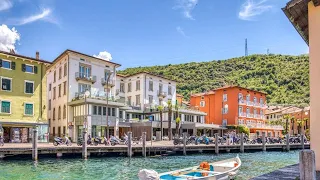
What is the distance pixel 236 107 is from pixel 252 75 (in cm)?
5836

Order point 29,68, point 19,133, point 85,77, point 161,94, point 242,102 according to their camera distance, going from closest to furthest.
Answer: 1. point 19,133
2. point 29,68
3. point 85,77
4. point 161,94
5. point 242,102

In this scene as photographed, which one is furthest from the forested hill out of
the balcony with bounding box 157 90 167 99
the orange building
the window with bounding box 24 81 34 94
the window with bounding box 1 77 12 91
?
the window with bounding box 1 77 12 91

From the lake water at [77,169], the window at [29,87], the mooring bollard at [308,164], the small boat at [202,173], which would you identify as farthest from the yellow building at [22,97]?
the mooring bollard at [308,164]

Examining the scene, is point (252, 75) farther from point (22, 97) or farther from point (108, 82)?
point (22, 97)

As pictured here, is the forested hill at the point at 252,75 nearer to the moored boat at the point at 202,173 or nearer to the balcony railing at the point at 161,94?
the balcony railing at the point at 161,94

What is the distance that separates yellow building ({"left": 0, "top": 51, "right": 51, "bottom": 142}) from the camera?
4247 cm

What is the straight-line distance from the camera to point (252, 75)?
126875 mm

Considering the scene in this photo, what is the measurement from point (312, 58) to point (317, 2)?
192cm

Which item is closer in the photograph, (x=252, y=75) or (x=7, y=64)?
(x=7, y=64)

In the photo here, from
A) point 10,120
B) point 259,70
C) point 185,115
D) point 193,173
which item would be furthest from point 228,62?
point 193,173

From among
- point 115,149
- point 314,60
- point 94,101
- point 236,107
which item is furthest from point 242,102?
point 314,60

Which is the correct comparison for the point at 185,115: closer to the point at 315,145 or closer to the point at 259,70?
the point at 315,145

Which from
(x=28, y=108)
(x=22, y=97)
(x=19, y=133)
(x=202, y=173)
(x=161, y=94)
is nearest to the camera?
(x=202, y=173)

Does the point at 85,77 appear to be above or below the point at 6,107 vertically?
above
